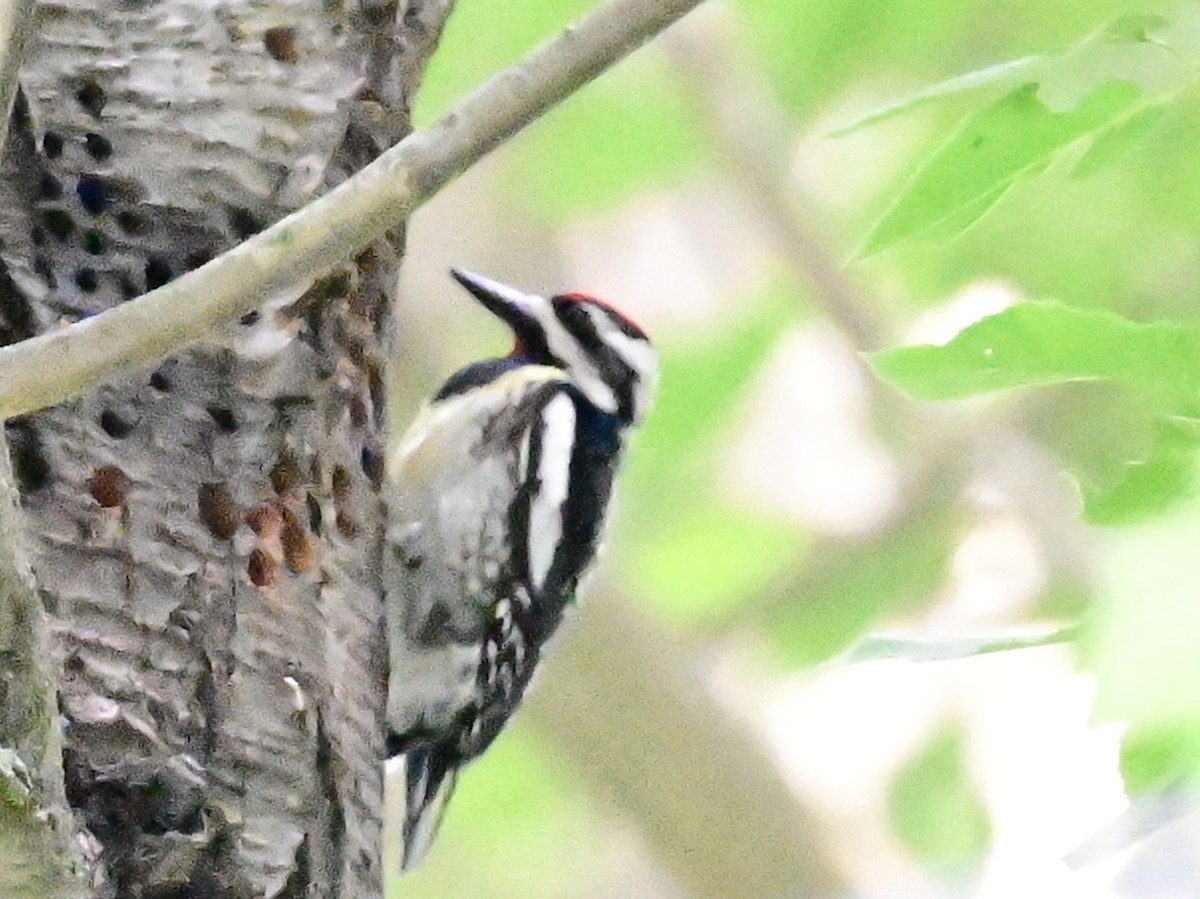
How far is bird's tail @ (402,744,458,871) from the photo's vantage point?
1677mm

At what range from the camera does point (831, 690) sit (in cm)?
276

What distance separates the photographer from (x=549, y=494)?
5.68 feet

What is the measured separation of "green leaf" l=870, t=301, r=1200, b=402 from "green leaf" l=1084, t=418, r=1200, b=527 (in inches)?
1.3

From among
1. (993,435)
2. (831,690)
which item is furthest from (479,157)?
(831,690)

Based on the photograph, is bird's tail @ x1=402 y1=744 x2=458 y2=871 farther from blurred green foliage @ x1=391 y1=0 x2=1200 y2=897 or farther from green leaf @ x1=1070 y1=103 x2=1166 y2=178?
green leaf @ x1=1070 y1=103 x2=1166 y2=178

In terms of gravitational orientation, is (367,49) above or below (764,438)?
above

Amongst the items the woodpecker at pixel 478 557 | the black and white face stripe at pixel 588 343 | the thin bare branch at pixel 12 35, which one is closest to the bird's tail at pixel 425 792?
the woodpecker at pixel 478 557

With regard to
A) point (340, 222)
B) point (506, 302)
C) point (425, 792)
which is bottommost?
point (425, 792)

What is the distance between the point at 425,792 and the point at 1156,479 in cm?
107

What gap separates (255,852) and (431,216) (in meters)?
1.57

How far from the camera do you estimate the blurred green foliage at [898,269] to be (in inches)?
37.3

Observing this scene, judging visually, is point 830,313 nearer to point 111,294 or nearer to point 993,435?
point 993,435

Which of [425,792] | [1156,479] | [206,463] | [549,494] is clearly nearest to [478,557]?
[549,494]

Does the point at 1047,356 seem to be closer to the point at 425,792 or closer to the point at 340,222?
the point at 340,222
